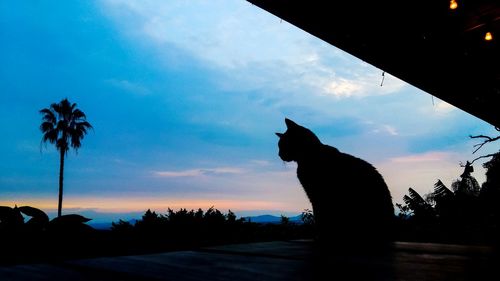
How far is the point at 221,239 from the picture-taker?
26.5 ft

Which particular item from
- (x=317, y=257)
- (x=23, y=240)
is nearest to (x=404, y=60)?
(x=317, y=257)

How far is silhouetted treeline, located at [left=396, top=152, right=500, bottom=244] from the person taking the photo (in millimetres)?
7188

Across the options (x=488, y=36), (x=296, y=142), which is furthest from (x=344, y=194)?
(x=488, y=36)

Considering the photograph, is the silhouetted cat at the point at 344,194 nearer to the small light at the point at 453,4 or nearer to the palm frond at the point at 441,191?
the small light at the point at 453,4

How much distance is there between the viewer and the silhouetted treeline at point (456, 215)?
7.19 metres

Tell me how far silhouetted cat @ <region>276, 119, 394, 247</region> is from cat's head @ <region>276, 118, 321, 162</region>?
0.09m

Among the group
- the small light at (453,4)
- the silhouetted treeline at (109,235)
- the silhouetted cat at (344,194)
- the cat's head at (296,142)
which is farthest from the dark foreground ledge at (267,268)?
the silhouetted treeline at (109,235)

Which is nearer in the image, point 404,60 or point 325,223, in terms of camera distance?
point 404,60

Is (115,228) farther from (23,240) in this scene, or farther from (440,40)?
(440,40)

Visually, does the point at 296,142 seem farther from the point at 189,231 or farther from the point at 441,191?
the point at 441,191

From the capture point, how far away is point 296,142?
5.76 metres

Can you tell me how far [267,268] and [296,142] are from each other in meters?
4.62

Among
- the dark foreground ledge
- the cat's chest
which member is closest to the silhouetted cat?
the cat's chest

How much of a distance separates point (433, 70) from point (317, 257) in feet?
11.0
